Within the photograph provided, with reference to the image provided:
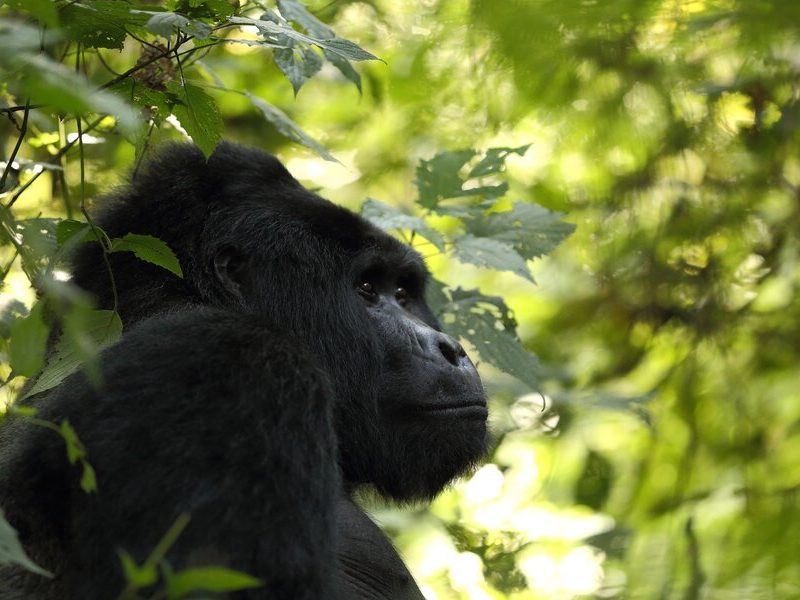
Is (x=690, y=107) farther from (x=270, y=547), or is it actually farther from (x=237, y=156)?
(x=270, y=547)

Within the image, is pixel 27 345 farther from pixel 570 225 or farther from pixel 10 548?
pixel 570 225

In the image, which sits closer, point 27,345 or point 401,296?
point 27,345

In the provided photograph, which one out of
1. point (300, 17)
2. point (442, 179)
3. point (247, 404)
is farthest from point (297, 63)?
point (247, 404)

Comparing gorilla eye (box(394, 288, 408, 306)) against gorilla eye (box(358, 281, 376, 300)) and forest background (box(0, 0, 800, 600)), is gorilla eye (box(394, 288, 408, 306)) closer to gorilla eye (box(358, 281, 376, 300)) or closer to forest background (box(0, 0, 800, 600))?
gorilla eye (box(358, 281, 376, 300))

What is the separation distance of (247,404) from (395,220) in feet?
4.88

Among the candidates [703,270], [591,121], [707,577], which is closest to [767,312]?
[703,270]

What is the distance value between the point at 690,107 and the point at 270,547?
3.10 meters

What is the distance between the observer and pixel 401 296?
3426 millimetres

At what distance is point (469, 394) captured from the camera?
307 centimetres

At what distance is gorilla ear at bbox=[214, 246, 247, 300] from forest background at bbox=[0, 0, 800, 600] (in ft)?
1.31

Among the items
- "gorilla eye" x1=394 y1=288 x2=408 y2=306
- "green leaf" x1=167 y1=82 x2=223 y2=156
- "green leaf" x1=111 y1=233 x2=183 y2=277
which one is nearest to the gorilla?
"gorilla eye" x1=394 y1=288 x2=408 y2=306

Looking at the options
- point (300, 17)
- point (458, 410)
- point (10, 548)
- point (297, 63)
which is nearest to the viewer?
point (10, 548)

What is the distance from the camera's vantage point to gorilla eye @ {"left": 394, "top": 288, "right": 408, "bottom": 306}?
340 centimetres

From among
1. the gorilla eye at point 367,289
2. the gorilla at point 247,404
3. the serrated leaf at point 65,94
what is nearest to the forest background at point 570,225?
the gorilla at point 247,404
